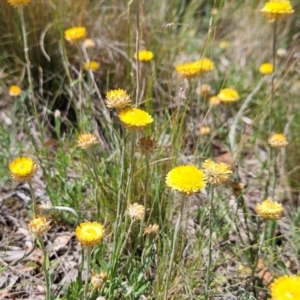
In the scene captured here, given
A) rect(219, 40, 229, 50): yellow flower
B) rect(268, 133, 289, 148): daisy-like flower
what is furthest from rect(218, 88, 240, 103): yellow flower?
rect(219, 40, 229, 50): yellow flower

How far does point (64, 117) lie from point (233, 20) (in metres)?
1.53

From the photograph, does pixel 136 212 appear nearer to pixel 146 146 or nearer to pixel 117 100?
pixel 146 146

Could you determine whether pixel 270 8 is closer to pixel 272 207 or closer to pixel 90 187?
pixel 272 207

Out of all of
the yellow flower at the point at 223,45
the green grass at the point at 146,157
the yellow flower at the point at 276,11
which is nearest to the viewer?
the green grass at the point at 146,157

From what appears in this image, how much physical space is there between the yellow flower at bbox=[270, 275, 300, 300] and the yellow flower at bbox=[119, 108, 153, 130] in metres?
0.45

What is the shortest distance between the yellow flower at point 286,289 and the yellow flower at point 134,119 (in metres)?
0.45

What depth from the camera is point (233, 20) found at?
3.20 metres

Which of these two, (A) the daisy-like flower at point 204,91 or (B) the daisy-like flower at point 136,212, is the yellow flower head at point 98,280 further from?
(A) the daisy-like flower at point 204,91

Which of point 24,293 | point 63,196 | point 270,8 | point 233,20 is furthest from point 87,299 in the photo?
point 233,20

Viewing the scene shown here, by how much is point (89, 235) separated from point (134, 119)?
0.27 metres

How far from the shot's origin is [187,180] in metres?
1.10

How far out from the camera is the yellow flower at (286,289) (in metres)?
1.09

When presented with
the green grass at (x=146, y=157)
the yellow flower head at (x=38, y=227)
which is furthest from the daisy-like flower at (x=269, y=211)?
the yellow flower head at (x=38, y=227)

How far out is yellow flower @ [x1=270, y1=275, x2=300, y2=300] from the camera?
1.09 meters
